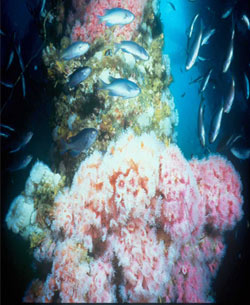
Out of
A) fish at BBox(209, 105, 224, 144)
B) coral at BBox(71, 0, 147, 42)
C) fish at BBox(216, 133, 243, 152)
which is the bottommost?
fish at BBox(216, 133, 243, 152)

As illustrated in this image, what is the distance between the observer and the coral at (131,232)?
7.98 ft

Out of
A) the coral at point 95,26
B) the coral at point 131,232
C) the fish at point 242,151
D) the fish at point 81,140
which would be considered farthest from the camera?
the coral at point 95,26

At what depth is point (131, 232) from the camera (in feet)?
8.19

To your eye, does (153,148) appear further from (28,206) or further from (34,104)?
(34,104)

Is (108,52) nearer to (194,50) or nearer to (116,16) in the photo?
(116,16)

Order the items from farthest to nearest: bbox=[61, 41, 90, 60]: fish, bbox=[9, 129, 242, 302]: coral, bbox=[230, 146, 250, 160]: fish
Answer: bbox=[230, 146, 250, 160]: fish < bbox=[61, 41, 90, 60]: fish < bbox=[9, 129, 242, 302]: coral

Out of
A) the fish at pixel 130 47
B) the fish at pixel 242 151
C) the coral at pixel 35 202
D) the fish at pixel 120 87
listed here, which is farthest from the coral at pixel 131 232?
the fish at pixel 242 151

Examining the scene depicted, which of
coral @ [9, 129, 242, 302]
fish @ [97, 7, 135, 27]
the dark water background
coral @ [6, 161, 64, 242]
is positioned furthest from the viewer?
the dark water background

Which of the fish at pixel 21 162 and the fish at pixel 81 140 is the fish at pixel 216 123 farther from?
the fish at pixel 21 162

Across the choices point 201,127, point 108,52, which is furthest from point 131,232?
point 108,52

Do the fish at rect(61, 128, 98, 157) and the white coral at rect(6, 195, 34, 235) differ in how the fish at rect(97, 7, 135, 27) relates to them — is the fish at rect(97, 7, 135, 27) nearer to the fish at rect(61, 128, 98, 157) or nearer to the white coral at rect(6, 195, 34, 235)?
the fish at rect(61, 128, 98, 157)

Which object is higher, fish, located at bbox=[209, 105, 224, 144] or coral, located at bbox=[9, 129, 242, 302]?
fish, located at bbox=[209, 105, 224, 144]

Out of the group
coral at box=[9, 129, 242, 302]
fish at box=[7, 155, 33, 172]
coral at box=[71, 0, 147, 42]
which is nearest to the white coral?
fish at box=[7, 155, 33, 172]

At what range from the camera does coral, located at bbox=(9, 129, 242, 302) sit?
2.43m
